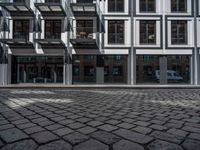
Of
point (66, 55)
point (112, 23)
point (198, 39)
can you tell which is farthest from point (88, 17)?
point (198, 39)

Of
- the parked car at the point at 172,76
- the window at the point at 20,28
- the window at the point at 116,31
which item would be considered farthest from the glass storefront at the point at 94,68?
the window at the point at 20,28

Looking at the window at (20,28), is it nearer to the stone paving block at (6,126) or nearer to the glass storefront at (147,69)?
the glass storefront at (147,69)

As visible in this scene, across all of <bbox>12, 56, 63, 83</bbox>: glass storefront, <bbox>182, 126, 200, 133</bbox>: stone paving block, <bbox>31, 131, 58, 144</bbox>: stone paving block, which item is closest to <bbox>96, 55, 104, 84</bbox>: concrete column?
<bbox>12, 56, 63, 83</bbox>: glass storefront

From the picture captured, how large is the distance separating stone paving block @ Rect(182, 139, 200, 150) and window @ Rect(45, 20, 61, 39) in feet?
57.8

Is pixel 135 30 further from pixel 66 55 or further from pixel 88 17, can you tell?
pixel 66 55

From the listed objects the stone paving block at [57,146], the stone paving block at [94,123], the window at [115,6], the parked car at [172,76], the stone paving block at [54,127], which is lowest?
the stone paving block at [57,146]

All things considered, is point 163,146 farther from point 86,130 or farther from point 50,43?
point 50,43

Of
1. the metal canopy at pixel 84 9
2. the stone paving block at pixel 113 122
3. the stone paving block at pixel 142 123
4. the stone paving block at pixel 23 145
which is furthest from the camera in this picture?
the metal canopy at pixel 84 9

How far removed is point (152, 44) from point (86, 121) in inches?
644

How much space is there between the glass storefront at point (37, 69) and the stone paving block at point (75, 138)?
16.2 metres

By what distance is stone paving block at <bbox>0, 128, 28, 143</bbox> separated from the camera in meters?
2.89

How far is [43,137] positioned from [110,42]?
16437mm

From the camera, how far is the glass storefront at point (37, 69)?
1895 cm

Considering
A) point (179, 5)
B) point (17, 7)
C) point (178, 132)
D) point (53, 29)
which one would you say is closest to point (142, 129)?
point (178, 132)
